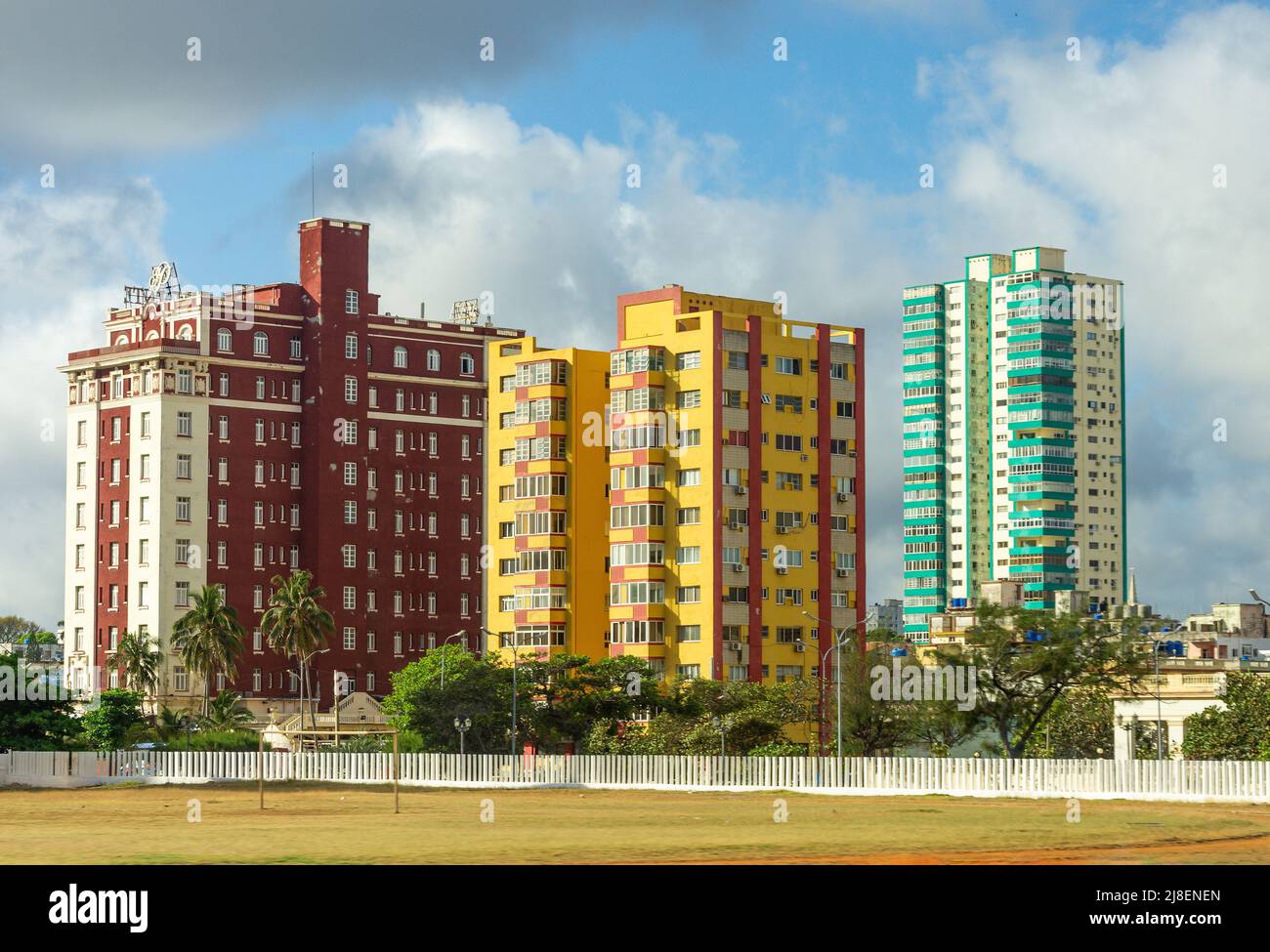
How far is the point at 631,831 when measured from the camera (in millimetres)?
58906

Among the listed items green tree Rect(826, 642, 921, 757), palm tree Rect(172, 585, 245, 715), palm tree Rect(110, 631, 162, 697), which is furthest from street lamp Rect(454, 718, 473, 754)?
palm tree Rect(110, 631, 162, 697)

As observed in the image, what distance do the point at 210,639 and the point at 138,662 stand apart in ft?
41.0

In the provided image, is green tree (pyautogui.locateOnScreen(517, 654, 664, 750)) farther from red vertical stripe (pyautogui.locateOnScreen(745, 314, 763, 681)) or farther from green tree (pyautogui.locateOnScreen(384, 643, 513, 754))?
red vertical stripe (pyautogui.locateOnScreen(745, 314, 763, 681))

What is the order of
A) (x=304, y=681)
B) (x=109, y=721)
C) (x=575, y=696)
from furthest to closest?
(x=304, y=681)
(x=109, y=721)
(x=575, y=696)

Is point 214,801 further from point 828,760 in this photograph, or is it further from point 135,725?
point 135,725

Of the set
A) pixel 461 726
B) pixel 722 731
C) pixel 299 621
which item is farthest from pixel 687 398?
pixel 299 621

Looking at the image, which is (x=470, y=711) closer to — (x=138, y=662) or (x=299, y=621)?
(x=299, y=621)

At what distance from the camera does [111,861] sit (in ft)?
152

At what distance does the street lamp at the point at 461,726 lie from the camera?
367 feet

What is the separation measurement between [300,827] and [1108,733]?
53858 millimetres

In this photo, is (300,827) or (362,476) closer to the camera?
(300,827)

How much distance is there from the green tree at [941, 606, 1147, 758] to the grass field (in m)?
13.1

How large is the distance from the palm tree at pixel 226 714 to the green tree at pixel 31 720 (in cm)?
3058
